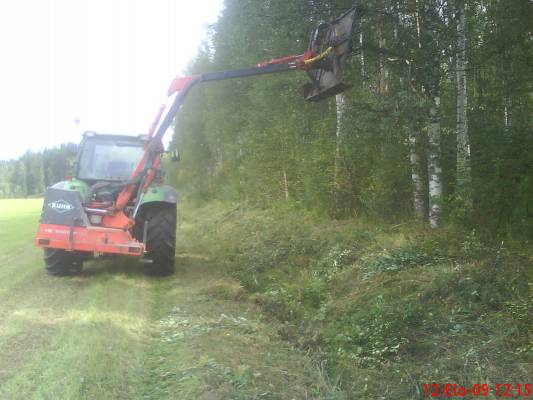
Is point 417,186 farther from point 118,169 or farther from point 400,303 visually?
point 118,169

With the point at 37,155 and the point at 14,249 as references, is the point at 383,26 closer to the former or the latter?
the point at 14,249

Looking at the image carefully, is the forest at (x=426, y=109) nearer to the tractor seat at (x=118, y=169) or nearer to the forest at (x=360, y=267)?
the forest at (x=360, y=267)

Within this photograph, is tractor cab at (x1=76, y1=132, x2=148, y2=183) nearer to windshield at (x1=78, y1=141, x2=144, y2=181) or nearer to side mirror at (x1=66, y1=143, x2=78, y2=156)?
windshield at (x1=78, y1=141, x2=144, y2=181)

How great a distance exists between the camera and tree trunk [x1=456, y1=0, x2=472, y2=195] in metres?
6.92

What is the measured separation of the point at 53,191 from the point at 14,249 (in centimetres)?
508

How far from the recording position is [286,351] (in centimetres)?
458

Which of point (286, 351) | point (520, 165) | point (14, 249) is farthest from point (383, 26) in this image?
point (14, 249)

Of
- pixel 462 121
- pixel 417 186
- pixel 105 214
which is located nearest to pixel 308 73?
pixel 462 121

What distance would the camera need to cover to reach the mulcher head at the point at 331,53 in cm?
613
